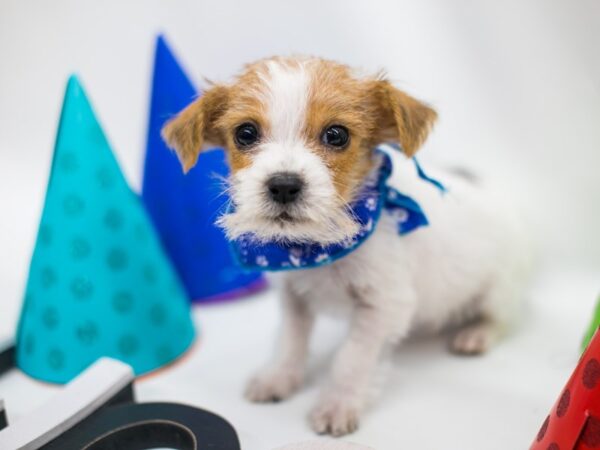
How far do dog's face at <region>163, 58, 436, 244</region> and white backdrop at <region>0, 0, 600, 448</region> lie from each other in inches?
41.3

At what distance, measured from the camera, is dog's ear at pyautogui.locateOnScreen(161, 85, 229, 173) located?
2121 mm

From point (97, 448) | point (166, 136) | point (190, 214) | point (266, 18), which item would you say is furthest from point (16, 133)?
point (97, 448)

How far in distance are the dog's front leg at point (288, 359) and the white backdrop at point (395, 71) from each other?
108 centimetres

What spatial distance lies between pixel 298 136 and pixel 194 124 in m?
0.39

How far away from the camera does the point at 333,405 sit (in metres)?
2.20

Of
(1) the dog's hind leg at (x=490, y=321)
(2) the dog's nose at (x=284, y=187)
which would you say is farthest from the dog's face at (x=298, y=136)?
(1) the dog's hind leg at (x=490, y=321)

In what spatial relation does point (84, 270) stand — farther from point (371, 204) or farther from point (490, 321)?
point (490, 321)

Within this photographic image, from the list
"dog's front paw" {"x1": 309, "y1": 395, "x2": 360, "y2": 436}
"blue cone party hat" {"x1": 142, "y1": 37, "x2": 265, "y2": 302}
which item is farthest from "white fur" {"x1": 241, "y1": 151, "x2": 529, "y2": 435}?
"blue cone party hat" {"x1": 142, "y1": 37, "x2": 265, "y2": 302}

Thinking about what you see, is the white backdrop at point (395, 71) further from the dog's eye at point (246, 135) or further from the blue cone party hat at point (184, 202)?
the dog's eye at point (246, 135)

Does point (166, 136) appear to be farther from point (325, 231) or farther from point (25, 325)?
point (25, 325)

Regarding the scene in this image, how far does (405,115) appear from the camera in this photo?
6.73 ft

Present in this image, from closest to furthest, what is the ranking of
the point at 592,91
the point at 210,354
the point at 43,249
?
the point at 43,249
the point at 210,354
the point at 592,91

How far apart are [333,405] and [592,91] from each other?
1.87 metres

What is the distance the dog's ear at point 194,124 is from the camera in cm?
212
